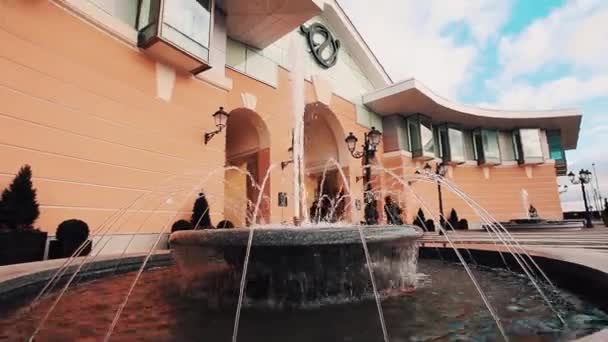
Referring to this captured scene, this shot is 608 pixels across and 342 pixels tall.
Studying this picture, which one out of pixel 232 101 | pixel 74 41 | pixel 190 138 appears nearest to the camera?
pixel 74 41

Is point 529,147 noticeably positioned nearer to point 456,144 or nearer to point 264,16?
point 456,144

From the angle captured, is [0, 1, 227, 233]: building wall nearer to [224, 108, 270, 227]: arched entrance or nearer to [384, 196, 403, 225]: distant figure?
[224, 108, 270, 227]: arched entrance

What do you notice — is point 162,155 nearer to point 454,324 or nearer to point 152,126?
point 152,126

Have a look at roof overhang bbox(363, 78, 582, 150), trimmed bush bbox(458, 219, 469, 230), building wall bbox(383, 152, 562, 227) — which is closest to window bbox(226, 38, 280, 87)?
roof overhang bbox(363, 78, 582, 150)

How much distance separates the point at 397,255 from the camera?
8.46ft

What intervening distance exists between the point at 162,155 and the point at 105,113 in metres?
1.61

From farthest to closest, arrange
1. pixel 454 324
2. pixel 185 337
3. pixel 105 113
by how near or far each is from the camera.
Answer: pixel 105 113, pixel 454 324, pixel 185 337

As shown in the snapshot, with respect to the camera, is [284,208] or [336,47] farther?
[336,47]

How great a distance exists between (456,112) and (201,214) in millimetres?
16871

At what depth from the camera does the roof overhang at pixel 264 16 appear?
9.51 metres

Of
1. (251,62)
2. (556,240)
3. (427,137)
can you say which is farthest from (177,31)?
(427,137)

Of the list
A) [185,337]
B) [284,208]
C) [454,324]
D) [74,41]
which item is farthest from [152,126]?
[454,324]

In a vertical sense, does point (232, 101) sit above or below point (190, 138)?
above

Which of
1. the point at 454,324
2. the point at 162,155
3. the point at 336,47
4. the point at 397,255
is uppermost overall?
the point at 336,47
